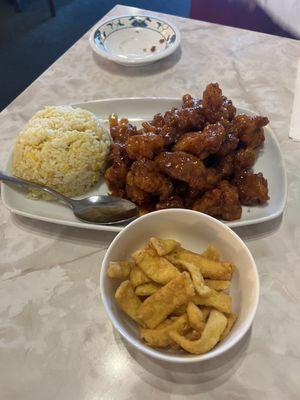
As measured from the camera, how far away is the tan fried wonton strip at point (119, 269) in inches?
30.2

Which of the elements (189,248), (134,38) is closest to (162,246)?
(189,248)

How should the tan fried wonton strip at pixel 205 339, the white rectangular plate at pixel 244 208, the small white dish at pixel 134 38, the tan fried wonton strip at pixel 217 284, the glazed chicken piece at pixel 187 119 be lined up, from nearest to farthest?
1. the tan fried wonton strip at pixel 205 339
2. the tan fried wonton strip at pixel 217 284
3. the white rectangular plate at pixel 244 208
4. the glazed chicken piece at pixel 187 119
5. the small white dish at pixel 134 38

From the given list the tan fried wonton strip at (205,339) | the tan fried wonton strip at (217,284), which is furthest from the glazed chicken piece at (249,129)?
the tan fried wonton strip at (205,339)

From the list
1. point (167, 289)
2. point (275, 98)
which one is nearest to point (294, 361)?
point (167, 289)

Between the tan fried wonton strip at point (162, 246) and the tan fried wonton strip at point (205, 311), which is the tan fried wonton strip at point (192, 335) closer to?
the tan fried wonton strip at point (205, 311)

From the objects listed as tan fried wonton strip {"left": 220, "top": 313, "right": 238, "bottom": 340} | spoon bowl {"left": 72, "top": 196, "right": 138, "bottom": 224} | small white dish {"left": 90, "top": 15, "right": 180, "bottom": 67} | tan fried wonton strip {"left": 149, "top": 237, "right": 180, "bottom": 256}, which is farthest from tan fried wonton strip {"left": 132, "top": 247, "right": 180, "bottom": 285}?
small white dish {"left": 90, "top": 15, "right": 180, "bottom": 67}

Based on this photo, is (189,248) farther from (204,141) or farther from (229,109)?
(229,109)

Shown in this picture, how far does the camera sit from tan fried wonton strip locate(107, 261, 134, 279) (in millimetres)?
767

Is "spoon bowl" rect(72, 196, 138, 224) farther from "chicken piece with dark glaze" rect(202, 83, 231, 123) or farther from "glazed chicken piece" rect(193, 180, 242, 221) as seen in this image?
"chicken piece with dark glaze" rect(202, 83, 231, 123)

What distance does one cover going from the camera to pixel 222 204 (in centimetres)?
101

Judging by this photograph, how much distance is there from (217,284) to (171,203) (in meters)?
0.30

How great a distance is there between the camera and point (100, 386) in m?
0.80

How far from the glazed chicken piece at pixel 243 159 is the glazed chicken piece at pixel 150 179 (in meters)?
0.21

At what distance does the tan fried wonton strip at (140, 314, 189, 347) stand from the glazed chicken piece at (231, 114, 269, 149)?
0.60 m
